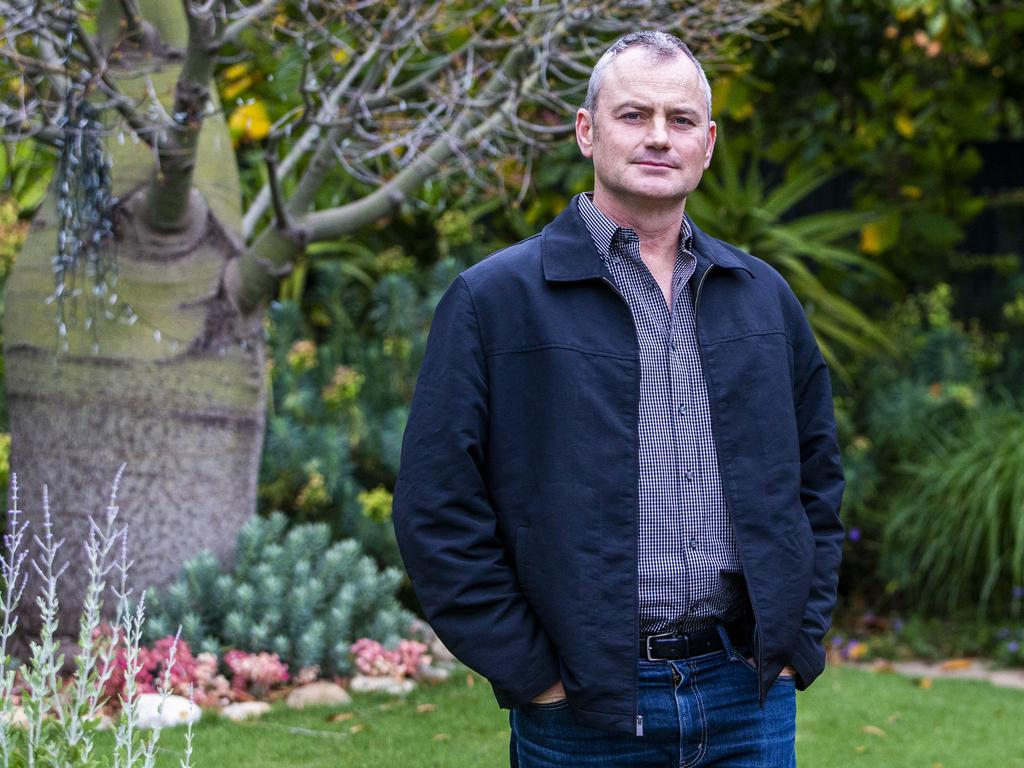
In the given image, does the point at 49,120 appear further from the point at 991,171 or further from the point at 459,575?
the point at 991,171

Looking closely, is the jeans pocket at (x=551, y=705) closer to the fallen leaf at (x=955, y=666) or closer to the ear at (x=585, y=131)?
the ear at (x=585, y=131)

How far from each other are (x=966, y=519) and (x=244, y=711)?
12.9 feet

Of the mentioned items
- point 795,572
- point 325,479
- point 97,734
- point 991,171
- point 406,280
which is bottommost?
point 97,734

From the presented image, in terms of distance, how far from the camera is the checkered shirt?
7.14ft

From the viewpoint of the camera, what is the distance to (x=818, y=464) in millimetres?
2521

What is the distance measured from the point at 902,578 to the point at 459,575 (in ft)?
16.4

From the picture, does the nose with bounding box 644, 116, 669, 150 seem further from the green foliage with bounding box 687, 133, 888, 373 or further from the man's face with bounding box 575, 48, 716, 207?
the green foliage with bounding box 687, 133, 888, 373

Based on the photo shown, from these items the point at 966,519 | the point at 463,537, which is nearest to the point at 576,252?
the point at 463,537

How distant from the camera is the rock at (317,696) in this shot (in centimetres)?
439

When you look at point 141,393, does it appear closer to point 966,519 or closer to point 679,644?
point 679,644

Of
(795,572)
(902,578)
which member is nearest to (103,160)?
(795,572)

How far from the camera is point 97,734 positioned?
396cm

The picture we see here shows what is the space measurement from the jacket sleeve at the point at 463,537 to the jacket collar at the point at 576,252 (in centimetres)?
20

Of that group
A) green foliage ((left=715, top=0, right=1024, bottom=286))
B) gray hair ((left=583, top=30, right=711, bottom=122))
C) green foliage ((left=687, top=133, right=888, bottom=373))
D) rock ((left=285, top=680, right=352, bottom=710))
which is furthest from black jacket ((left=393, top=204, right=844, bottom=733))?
green foliage ((left=715, top=0, right=1024, bottom=286))
